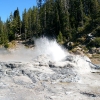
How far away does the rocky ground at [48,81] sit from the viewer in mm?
17094

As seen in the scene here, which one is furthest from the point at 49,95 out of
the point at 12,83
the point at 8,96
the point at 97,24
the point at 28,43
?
the point at 28,43

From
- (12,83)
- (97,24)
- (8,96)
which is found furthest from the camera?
(97,24)

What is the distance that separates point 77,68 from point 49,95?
8.28 m

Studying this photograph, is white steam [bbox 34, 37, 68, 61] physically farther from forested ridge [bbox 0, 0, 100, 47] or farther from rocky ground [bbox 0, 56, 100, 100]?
forested ridge [bbox 0, 0, 100, 47]

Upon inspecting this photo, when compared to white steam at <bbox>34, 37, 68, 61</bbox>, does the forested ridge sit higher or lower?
higher

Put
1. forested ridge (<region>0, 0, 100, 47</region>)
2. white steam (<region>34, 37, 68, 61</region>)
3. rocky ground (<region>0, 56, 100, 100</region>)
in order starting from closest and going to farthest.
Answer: rocky ground (<region>0, 56, 100, 100</region>) → white steam (<region>34, 37, 68, 61</region>) → forested ridge (<region>0, 0, 100, 47</region>)

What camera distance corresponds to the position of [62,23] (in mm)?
67125

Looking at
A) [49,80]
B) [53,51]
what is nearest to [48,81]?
[49,80]

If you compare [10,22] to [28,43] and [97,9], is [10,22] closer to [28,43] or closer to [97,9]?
[28,43]

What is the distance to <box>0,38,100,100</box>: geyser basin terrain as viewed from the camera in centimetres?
1711

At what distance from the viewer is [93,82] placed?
68.1 feet

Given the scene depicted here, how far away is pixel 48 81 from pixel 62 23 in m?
47.6

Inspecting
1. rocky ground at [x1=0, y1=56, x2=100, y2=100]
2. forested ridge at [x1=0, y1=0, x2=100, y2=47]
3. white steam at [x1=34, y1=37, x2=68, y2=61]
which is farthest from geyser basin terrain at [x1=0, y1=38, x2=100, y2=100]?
forested ridge at [x1=0, y1=0, x2=100, y2=47]

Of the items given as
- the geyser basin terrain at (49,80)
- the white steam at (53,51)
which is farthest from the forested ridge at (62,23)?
the geyser basin terrain at (49,80)
